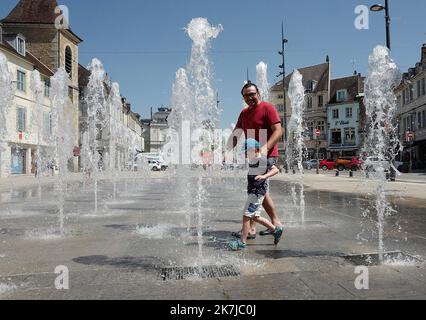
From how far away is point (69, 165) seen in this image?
42.9 metres

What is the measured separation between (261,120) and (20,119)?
32.4 m

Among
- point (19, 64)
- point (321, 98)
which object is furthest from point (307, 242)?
point (321, 98)

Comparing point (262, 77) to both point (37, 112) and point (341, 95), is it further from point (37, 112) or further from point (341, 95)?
point (341, 95)

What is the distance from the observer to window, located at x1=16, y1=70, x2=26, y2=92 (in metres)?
32.3

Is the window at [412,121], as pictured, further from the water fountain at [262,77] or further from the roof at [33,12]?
the roof at [33,12]

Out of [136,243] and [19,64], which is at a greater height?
[19,64]

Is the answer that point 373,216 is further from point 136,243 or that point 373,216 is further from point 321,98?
point 321,98

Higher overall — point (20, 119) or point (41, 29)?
point (41, 29)

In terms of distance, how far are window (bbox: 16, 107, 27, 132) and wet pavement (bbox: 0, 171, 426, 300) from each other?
27.8 meters

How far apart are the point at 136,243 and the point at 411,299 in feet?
10.6

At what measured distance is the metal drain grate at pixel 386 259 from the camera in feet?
13.1

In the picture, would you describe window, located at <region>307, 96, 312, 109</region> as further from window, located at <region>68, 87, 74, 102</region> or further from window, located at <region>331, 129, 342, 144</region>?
window, located at <region>68, 87, 74, 102</region>

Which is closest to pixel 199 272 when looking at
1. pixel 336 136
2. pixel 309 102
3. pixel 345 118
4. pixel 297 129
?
pixel 297 129

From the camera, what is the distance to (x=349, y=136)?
2256 inches
